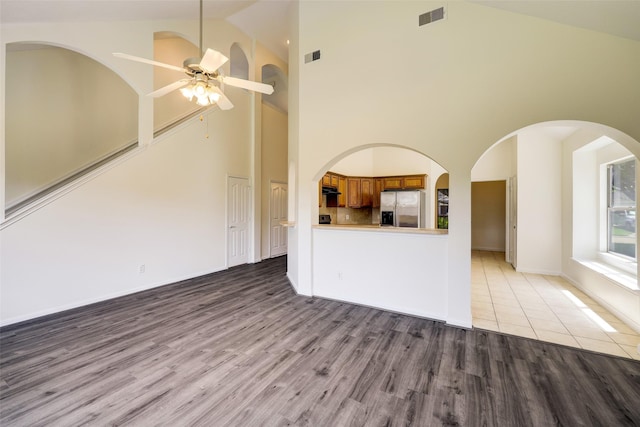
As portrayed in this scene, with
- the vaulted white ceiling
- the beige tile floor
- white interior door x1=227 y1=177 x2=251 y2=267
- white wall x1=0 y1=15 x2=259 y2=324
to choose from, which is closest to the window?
the beige tile floor

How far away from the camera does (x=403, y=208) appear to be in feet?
23.4

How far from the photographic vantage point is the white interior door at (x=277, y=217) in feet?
23.6

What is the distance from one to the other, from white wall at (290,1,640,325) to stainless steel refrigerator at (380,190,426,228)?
3829mm

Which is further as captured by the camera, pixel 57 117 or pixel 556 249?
pixel 556 249

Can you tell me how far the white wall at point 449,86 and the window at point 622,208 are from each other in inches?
81.6

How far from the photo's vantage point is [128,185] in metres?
4.05

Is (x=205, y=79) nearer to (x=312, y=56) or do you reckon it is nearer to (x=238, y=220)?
(x=312, y=56)

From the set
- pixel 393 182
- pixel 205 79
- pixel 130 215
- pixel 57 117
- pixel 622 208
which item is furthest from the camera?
pixel 393 182

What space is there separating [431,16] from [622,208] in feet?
13.2

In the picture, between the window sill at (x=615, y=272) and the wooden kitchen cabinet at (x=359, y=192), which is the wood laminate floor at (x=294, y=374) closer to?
the window sill at (x=615, y=272)

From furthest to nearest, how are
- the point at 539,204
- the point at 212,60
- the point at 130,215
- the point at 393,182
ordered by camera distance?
the point at 393,182 → the point at 539,204 → the point at 130,215 → the point at 212,60

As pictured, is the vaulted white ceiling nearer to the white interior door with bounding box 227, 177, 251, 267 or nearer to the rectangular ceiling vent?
the rectangular ceiling vent

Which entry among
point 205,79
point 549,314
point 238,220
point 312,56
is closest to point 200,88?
point 205,79

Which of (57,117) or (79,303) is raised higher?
(57,117)
